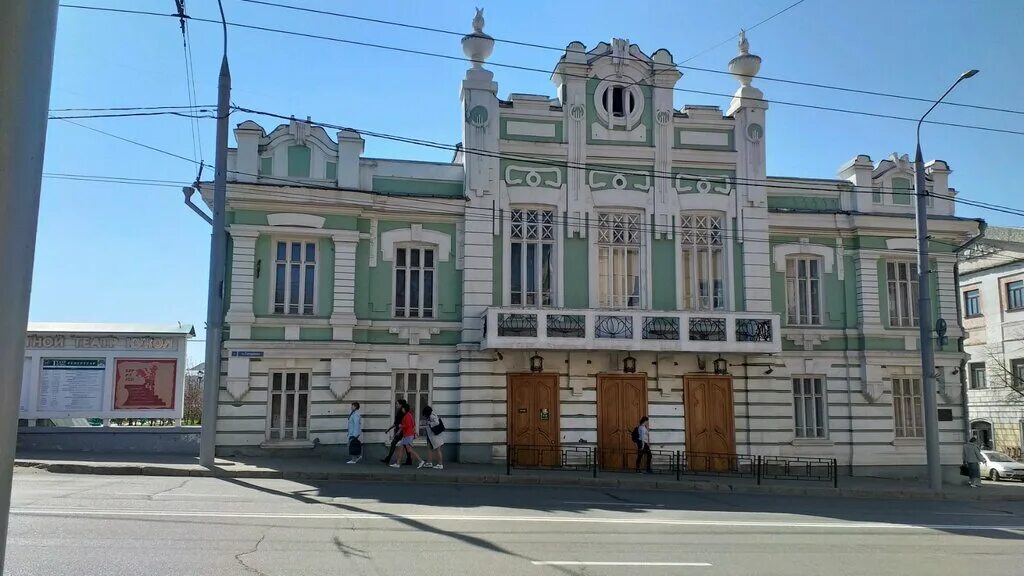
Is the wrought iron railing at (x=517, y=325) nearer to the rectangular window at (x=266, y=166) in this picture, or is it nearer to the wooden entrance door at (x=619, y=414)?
the wooden entrance door at (x=619, y=414)

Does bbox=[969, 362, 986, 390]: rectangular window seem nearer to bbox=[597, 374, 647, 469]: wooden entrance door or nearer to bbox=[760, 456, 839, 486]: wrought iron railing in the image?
bbox=[760, 456, 839, 486]: wrought iron railing

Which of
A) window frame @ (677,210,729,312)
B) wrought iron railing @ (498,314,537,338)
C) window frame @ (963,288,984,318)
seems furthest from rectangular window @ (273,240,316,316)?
window frame @ (963,288,984,318)

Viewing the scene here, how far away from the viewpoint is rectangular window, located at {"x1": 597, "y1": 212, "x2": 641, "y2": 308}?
2345 cm

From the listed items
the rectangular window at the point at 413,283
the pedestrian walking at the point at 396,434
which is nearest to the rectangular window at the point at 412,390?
the pedestrian walking at the point at 396,434

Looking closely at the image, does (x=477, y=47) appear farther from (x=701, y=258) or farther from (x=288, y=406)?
(x=288, y=406)

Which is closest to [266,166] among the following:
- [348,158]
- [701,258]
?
[348,158]

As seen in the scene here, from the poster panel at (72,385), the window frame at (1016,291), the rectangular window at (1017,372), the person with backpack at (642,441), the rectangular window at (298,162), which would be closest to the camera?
the poster panel at (72,385)

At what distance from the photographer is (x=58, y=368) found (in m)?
21.0

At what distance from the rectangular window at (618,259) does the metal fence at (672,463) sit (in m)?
4.31

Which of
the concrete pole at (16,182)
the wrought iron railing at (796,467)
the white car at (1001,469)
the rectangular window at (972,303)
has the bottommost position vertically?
the white car at (1001,469)

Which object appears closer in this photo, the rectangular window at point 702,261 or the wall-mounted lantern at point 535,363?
the wall-mounted lantern at point 535,363

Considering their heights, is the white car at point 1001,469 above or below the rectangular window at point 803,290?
below

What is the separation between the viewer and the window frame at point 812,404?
24234 millimetres

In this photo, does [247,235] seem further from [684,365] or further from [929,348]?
[929,348]
